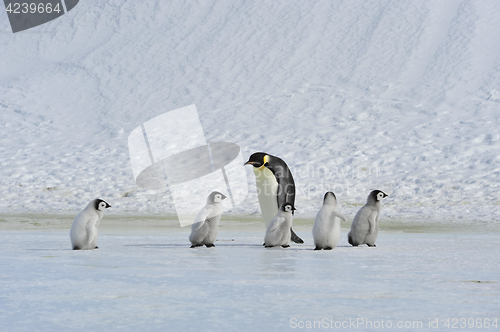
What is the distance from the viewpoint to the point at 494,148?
13.8 metres

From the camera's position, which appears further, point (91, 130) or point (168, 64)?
point (168, 64)

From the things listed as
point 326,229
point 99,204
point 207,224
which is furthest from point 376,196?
point 99,204

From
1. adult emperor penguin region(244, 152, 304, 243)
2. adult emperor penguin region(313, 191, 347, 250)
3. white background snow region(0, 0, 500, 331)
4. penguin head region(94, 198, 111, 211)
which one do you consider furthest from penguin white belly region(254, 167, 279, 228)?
penguin head region(94, 198, 111, 211)

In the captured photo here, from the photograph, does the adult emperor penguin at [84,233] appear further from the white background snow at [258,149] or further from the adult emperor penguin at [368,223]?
the adult emperor penguin at [368,223]

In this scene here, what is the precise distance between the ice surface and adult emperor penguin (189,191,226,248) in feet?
0.71

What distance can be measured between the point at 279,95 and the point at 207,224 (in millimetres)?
14534

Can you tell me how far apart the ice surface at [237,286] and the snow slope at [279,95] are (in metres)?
5.09

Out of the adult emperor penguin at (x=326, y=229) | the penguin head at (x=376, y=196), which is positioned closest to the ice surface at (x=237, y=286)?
the adult emperor penguin at (x=326, y=229)

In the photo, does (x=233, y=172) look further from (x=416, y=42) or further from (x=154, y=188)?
(x=416, y=42)

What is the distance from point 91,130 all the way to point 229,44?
7.35m

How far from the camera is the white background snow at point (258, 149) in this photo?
2789 millimetres

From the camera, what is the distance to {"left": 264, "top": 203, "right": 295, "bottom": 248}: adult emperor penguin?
5355 millimetres

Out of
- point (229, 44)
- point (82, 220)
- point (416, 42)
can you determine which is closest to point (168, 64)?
point (229, 44)

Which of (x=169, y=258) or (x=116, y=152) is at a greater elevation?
(x=116, y=152)
